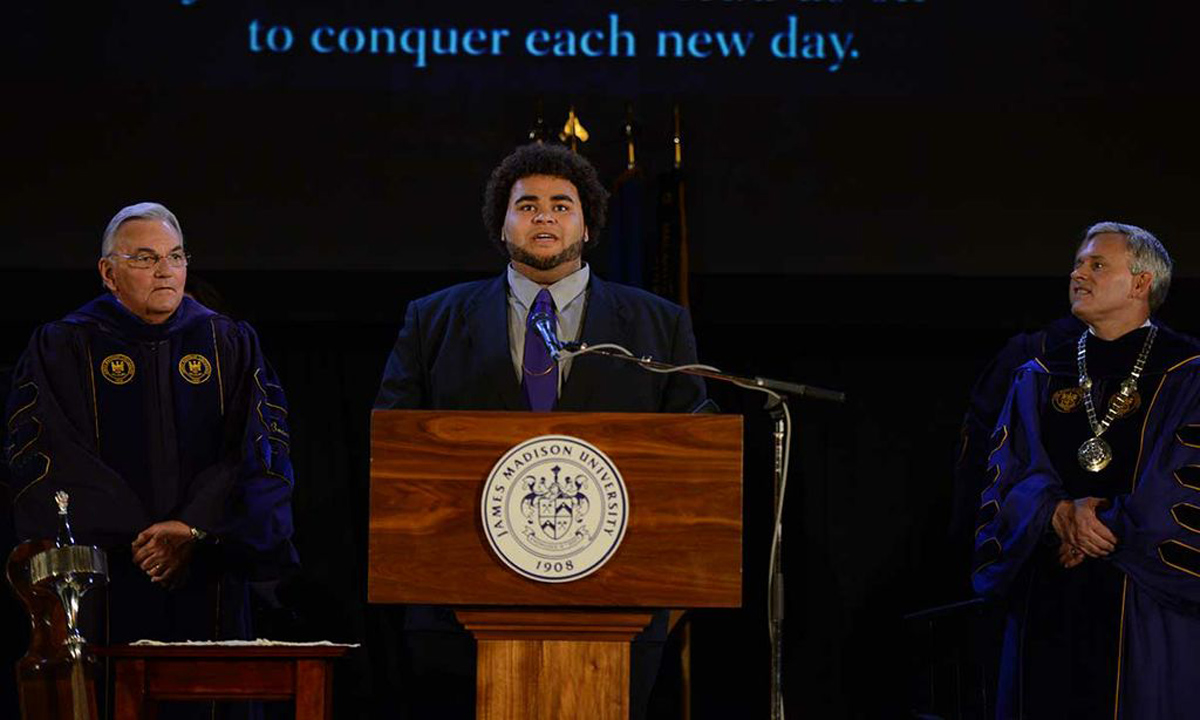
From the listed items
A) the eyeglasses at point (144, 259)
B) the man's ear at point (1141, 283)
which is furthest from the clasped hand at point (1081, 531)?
the eyeglasses at point (144, 259)

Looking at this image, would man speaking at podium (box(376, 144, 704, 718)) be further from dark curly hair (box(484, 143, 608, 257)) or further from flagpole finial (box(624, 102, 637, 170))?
flagpole finial (box(624, 102, 637, 170))

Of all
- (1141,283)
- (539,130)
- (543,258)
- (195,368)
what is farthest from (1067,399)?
(195,368)

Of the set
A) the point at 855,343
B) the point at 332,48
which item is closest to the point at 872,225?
the point at 855,343

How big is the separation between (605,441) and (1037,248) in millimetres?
3214

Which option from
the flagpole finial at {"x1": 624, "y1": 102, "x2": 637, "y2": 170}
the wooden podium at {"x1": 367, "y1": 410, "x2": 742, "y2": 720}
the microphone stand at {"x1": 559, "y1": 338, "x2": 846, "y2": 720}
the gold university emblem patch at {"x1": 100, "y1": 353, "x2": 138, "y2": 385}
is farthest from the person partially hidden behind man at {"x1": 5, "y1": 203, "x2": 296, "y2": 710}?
the flagpole finial at {"x1": 624, "y1": 102, "x2": 637, "y2": 170}

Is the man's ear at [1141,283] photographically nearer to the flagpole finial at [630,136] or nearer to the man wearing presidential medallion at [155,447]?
the flagpole finial at [630,136]

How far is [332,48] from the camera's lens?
19.5ft

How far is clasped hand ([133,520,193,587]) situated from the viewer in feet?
14.0

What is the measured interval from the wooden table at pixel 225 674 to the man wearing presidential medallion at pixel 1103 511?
187 centimetres

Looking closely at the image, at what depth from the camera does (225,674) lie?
381cm

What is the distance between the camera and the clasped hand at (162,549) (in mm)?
4266

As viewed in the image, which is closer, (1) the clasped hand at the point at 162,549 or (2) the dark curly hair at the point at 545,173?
(1) the clasped hand at the point at 162,549

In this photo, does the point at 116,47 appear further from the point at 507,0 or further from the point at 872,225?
the point at 872,225

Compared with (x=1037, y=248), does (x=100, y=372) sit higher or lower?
lower
